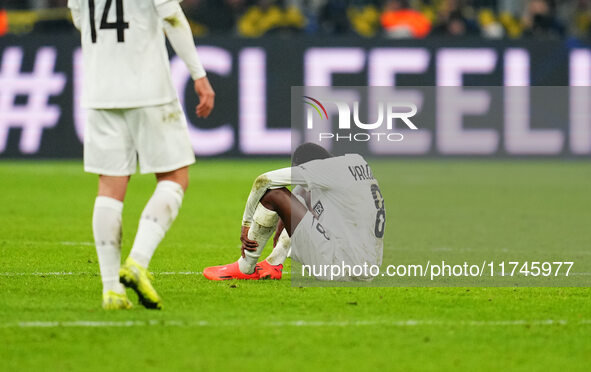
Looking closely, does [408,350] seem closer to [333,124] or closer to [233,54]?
[333,124]

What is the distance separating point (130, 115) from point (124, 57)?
0.96 feet

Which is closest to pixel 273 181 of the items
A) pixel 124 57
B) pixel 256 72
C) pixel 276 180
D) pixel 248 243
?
pixel 276 180

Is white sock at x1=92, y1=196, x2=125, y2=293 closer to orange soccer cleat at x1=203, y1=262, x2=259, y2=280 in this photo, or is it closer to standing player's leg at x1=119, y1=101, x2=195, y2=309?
standing player's leg at x1=119, y1=101, x2=195, y2=309

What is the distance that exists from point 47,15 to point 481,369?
56.8ft

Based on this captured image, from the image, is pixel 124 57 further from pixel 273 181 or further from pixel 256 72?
pixel 256 72

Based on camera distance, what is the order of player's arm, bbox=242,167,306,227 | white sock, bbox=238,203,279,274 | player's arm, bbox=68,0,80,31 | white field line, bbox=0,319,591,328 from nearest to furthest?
white field line, bbox=0,319,591,328 → player's arm, bbox=68,0,80,31 → player's arm, bbox=242,167,306,227 → white sock, bbox=238,203,279,274

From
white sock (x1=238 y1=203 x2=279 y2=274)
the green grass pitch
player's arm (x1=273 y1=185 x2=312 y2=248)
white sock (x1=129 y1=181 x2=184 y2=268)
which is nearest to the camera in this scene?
the green grass pitch

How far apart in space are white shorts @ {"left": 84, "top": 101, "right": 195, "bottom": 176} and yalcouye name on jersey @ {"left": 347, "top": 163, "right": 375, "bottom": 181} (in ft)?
4.48

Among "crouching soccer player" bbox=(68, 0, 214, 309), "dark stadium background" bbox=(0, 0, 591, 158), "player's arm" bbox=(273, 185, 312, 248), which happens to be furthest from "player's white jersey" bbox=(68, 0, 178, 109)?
"dark stadium background" bbox=(0, 0, 591, 158)

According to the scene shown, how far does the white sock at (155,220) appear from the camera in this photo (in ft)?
18.6

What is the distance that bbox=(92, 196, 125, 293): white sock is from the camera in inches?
225

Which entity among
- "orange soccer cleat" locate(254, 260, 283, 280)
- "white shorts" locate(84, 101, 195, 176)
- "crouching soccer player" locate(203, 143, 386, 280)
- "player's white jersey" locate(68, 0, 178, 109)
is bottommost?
"orange soccer cleat" locate(254, 260, 283, 280)

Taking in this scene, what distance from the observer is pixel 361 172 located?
686cm

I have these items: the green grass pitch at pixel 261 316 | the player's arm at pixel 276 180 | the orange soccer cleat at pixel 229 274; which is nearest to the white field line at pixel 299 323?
the green grass pitch at pixel 261 316
